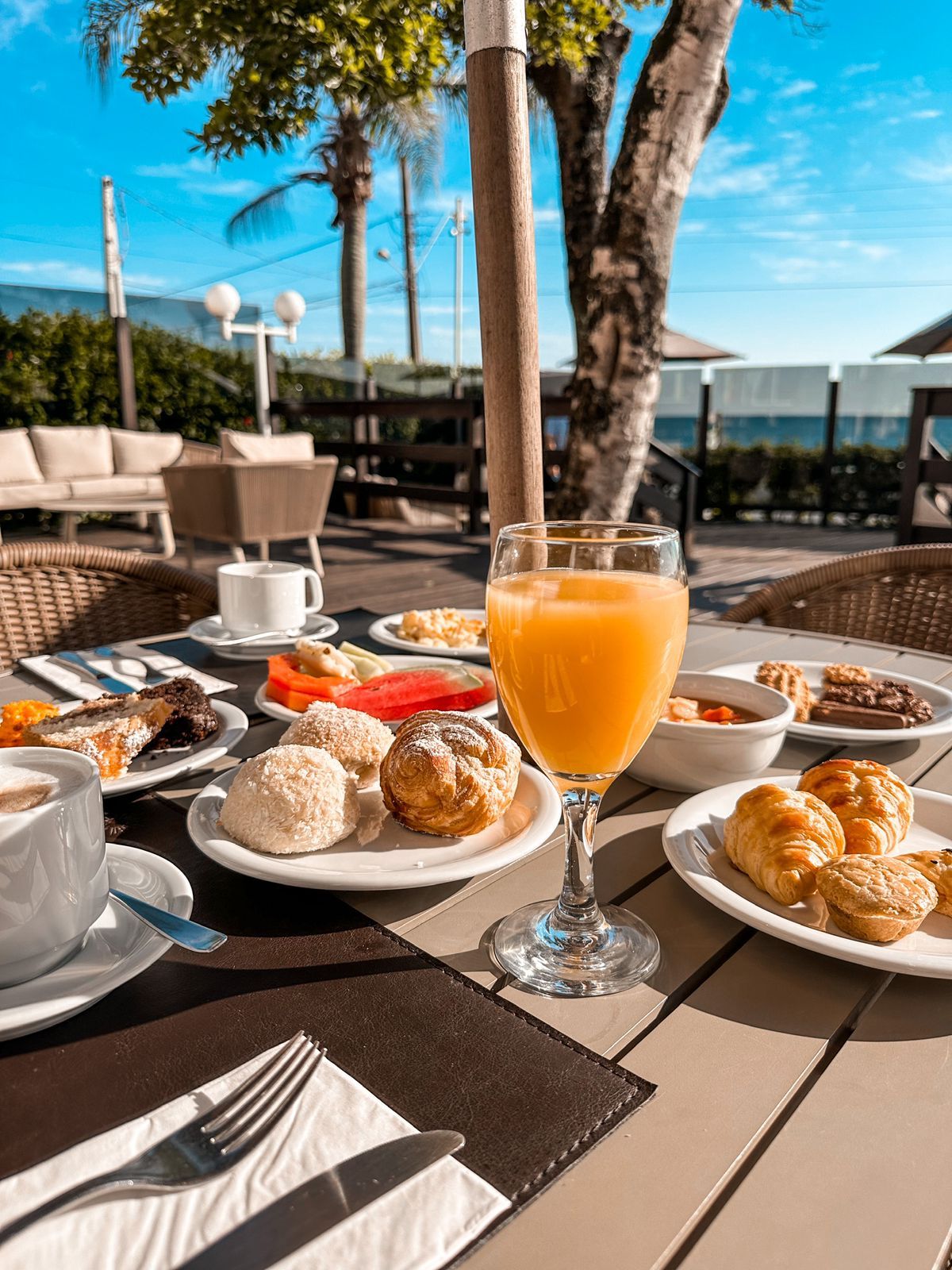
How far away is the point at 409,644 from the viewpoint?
58.7 inches

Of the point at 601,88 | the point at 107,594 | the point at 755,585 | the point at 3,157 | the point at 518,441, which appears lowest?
the point at 755,585

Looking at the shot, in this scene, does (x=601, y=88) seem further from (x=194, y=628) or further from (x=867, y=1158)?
(x=867, y=1158)

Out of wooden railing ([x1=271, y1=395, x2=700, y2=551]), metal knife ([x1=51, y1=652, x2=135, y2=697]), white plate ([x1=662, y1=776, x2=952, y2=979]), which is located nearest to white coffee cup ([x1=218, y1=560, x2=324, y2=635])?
metal knife ([x1=51, y1=652, x2=135, y2=697])

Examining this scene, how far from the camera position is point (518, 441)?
770 mm

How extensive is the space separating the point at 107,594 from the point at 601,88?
13.6 ft

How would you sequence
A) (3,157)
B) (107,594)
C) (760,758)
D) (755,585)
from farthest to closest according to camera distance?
(3,157) < (755,585) < (107,594) < (760,758)

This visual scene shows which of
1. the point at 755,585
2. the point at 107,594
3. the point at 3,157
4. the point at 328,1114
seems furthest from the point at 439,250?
the point at 328,1114

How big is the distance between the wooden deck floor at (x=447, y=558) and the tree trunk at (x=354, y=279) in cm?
529

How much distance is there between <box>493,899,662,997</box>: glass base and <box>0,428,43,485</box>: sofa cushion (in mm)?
8912

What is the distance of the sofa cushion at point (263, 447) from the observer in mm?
8008

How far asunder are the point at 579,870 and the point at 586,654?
0.16 meters

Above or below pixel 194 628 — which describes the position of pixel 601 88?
above

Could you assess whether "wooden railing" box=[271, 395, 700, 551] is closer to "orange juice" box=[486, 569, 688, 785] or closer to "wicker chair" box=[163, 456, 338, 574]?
"wicker chair" box=[163, 456, 338, 574]

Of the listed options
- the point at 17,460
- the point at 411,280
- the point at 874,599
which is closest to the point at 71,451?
the point at 17,460
